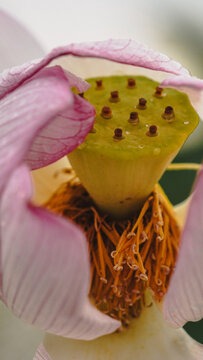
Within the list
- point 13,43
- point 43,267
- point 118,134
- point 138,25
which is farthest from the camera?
point 138,25

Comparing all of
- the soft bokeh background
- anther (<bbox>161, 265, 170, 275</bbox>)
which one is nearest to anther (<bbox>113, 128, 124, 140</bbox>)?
anther (<bbox>161, 265, 170, 275</bbox>)

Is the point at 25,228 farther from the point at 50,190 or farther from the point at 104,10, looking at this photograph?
the point at 104,10

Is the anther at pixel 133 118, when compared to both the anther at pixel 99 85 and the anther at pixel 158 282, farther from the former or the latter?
the anther at pixel 158 282

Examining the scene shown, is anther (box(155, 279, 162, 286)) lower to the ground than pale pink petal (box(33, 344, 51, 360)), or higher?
lower

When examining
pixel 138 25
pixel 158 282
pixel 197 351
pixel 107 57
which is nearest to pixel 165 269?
pixel 158 282

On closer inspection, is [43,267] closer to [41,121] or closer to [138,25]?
[41,121]

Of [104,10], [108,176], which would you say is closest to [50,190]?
[108,176]

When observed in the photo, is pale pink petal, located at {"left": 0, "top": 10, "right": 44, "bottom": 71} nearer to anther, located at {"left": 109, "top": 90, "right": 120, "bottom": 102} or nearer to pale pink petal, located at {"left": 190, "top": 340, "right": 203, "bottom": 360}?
anther, located at {"left": 109, "top": 90, "right": 120, "bottom": 102}
